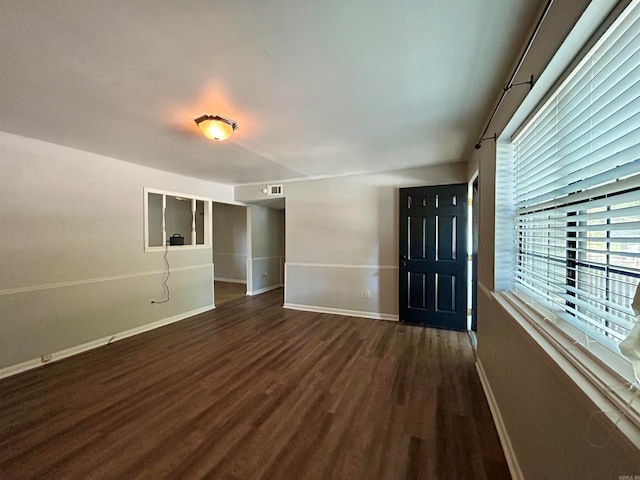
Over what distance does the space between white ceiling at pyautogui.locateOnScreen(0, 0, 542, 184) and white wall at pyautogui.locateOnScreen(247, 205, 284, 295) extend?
3.30 meters

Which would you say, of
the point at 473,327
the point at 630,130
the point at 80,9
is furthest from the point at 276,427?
the point at 473,327

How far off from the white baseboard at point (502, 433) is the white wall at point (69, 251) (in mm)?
4174

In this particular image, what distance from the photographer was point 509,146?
189cm

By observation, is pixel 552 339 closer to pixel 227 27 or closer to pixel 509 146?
pixel 509 146

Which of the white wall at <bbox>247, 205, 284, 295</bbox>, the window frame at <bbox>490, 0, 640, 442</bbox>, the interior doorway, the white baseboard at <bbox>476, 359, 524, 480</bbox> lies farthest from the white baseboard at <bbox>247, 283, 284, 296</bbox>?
the window frame at <bbox>490, 0, 640, 442</bbox>

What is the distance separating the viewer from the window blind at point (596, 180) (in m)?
0.78

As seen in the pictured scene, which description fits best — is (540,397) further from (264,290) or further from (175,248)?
(264,290)

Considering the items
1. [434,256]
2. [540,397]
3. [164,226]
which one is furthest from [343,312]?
[540,397]

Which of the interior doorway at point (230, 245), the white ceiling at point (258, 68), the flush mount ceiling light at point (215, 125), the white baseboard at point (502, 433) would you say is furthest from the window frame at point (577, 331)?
the interior doorway at point (230, 245)

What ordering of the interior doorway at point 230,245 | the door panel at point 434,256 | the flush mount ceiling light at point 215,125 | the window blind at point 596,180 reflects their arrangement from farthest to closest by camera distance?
the interior doorway at point 230,245 → the door panel at point 434,256 → the flush mount ceiling light at point 215,125 → the window blind at point 596,180

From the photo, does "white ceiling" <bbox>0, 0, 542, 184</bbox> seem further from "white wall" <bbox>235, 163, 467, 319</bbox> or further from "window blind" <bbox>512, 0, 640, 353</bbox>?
"white wall" <bbox>235, 163, 467, 319</bbox>

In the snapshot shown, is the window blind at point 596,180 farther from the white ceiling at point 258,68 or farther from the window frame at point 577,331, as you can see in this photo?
the white ceiling at point 258,68

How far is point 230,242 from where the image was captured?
7.55 m

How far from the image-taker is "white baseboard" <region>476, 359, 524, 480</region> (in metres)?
1.37
